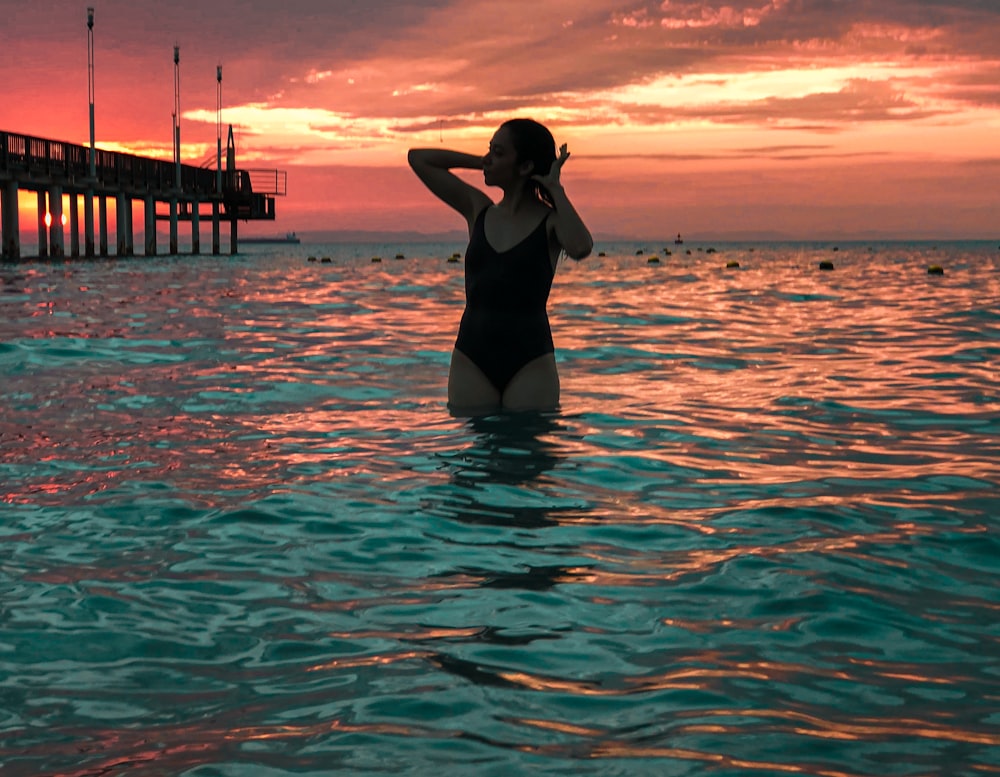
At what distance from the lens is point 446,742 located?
2.80 m

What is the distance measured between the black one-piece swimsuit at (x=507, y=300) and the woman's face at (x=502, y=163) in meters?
0.34

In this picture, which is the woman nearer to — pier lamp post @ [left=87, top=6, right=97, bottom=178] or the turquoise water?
the turquoise water

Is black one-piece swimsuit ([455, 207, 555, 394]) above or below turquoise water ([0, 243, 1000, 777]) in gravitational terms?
above

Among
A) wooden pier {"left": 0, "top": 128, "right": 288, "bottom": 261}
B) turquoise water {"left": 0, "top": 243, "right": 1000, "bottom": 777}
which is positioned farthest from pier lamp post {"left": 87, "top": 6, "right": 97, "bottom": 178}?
turquoise water {"left": 0, "top": 243, "right": 1000, "bottom": 777}

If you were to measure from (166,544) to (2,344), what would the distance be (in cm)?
902

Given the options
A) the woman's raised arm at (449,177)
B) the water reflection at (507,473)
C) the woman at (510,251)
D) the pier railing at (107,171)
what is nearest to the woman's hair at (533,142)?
the woman at (510,251)

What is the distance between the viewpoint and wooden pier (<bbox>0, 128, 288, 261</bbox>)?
46906mm

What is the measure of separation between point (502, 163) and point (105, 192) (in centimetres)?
5877

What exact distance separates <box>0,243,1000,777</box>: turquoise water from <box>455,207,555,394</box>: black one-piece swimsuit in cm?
51

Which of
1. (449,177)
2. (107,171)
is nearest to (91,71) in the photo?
(107,171)

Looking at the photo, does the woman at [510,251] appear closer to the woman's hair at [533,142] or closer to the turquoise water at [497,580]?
the woman's hair at [533,142]

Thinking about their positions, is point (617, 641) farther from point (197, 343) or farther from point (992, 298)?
point (992, 298)

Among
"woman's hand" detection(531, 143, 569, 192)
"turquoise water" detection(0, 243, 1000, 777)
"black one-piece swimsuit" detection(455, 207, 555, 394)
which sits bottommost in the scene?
"turquoise water" detection(0, 243, 1000, 777)

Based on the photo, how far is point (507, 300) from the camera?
7059mm
